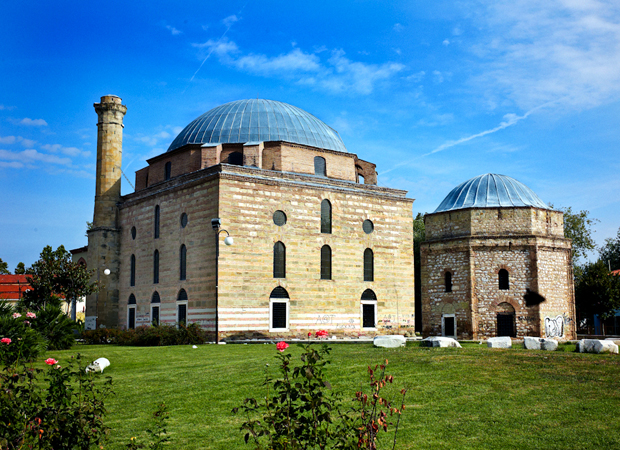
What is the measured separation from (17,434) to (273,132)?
25.8 m

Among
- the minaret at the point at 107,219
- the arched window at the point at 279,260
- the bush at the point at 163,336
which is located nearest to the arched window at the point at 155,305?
the bush at the point at 163,336

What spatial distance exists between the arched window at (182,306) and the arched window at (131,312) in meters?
4.52

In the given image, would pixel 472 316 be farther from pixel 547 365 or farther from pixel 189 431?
pixel 189 431

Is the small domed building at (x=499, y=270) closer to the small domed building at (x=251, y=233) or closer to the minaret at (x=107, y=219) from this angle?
the small domed building at (x=251, y=233)

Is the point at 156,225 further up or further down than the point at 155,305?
further up

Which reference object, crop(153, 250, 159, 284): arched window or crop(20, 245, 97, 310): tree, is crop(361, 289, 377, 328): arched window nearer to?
crop(153, 250, 159, 284): arched window

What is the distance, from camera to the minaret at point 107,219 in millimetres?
31125

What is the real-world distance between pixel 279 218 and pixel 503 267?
1482 centimetres

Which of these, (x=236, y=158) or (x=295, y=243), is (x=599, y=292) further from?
(x=236, y=158)

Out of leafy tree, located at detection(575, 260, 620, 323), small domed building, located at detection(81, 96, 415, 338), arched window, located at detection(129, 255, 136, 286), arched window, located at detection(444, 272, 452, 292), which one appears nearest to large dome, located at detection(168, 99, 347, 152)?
small domed building, located at detection(81, 96, 415, 338)

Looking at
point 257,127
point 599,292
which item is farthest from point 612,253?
point 257,127

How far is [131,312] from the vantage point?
3038 centimetres

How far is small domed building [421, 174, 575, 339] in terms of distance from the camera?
1320 inches

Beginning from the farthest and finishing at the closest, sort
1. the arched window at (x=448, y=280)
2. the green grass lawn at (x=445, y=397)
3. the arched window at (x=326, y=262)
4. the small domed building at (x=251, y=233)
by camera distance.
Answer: the arched window at (x=448, y=280) < the arched window at (x=326, y=262) < the small domed building at (x=251, y=233) < the green grass lawn at (x=445, y=397)
